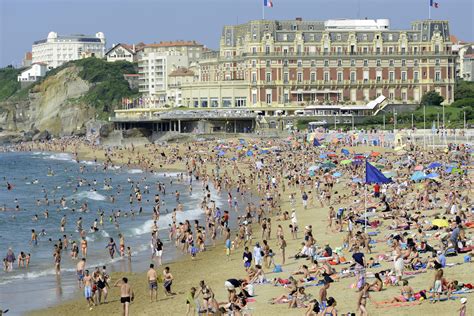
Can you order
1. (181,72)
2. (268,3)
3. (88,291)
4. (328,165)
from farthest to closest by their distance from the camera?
(181,72)
(268,3)
(328,165)
(88,291)

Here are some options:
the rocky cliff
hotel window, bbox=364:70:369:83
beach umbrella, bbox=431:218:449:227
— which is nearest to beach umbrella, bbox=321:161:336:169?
beach umbrella, bbox=431:218:449:227

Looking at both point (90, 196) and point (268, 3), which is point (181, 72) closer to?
point (268, 3)

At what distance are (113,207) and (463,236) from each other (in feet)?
93.3

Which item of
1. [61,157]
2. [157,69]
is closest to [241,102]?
[61,157]

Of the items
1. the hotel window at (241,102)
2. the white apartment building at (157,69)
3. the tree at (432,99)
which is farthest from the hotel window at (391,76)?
the white apartment building at (157,69)

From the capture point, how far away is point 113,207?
52.3 metres

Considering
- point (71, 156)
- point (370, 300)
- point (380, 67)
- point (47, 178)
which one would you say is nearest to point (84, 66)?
point (71, 156)

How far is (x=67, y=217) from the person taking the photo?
48.6 m

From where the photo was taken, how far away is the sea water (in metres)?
30.1

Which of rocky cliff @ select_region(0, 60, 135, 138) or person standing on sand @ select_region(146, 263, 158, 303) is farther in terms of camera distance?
rocky cliff @ select_region(0, 60, 135, 138)

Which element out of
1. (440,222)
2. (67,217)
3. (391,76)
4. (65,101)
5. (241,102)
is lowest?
(67,217)

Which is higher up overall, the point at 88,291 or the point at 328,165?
the point at 328,165

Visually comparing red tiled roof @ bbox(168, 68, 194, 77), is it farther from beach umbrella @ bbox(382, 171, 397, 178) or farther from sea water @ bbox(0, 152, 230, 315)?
beach umbrella @ bbox(382, 171, 397, 178)

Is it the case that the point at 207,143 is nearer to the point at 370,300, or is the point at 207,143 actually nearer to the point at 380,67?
the point at 380,67
